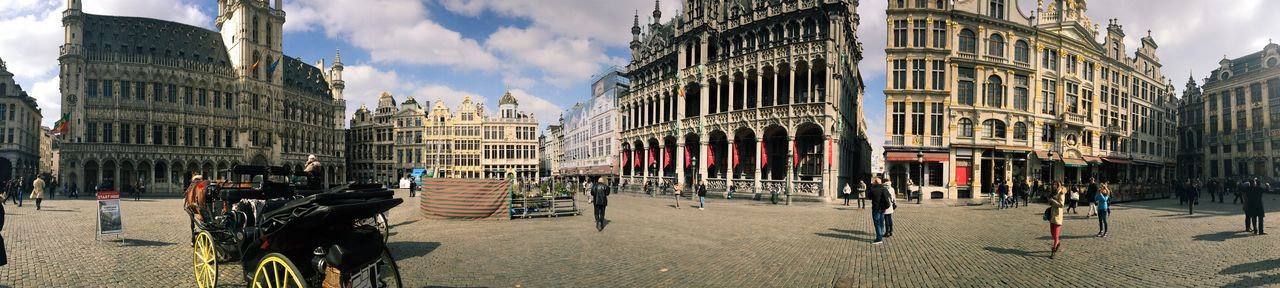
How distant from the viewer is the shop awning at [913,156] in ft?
108

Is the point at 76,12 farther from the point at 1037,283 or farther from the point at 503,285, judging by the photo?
the point at 1037,283

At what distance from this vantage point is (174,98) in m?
49.1

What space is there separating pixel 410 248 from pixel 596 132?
5627cm

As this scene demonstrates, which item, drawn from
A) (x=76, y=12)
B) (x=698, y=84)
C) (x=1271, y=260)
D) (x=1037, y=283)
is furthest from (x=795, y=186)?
(x=76, y=12)

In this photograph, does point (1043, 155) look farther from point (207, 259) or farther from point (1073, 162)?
point (207, 259)

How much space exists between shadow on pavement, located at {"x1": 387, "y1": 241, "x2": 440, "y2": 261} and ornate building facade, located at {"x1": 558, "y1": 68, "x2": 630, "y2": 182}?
136ft

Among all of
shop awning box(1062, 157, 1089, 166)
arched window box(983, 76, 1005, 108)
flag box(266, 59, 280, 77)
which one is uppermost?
flag box(266, 59, 280, 77)

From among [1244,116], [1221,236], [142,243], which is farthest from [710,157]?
[1244,116]

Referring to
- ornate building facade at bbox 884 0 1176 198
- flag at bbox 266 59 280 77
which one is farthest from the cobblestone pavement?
flag at bbox 266 59 280 77

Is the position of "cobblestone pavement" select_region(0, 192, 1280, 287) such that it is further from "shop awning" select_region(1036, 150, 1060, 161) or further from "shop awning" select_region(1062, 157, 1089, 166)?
"shop awning" select_region(1062, 157, 1089, 166)

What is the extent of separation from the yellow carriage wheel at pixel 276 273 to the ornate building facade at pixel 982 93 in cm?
3349

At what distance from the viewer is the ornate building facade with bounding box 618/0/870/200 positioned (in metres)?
30.8

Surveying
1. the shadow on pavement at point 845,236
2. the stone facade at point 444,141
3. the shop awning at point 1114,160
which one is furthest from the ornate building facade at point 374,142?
the shop awning at point 1114,160

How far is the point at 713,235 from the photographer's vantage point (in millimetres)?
13094
